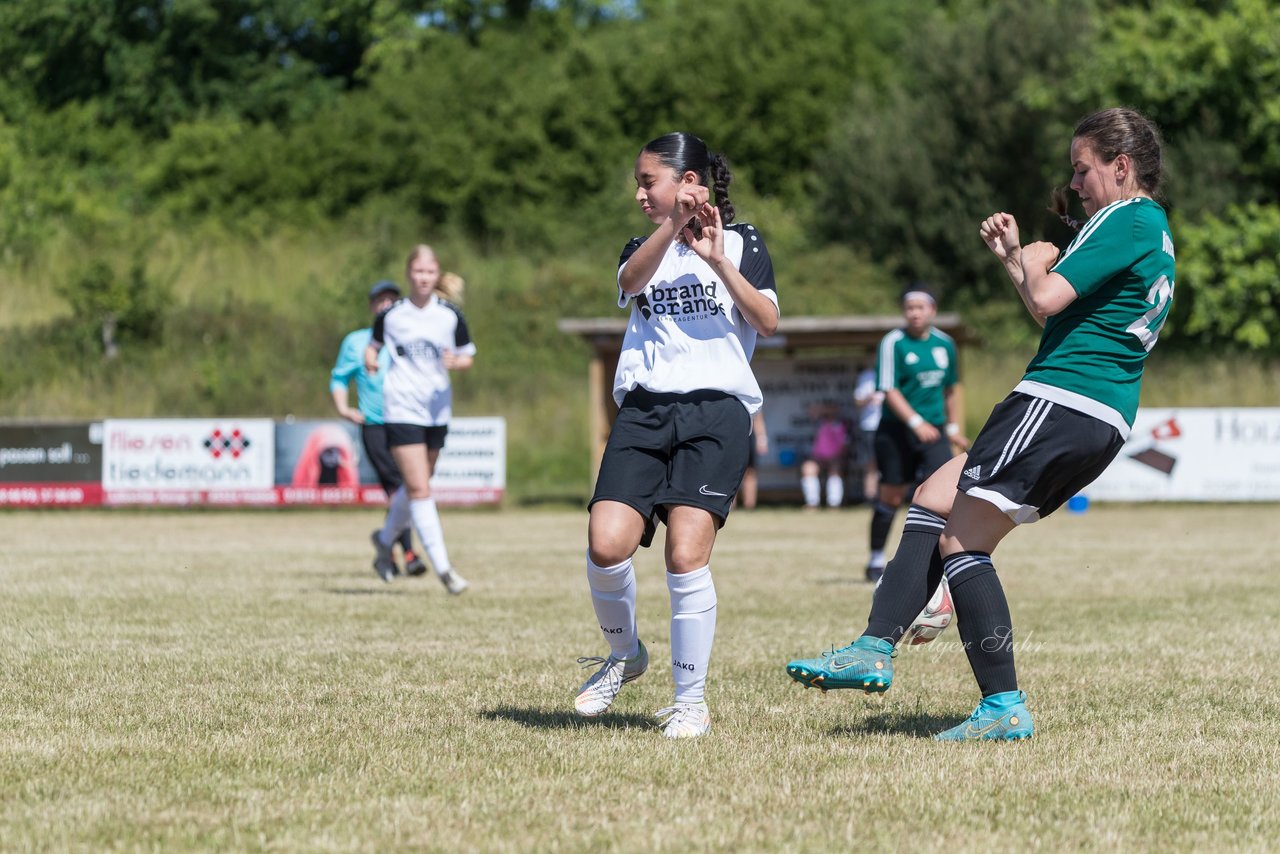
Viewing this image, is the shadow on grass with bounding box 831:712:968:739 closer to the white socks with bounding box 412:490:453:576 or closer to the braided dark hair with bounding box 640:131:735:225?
the braided dark hair with bounding box 640:131:735:225

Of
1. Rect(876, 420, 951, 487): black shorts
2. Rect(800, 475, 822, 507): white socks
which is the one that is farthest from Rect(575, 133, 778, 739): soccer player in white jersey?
Rect(800, 475, 822, 507): white socks

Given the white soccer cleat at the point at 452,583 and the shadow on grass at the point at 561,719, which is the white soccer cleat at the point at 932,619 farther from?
the white soccer cleat at the point at 452,583

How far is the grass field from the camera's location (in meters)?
3.87

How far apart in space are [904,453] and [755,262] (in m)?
6.38

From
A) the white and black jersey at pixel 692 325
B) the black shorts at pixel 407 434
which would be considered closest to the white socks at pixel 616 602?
the white and black jersey at pixel 692 325

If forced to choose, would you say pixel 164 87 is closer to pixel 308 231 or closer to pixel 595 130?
pixel 308 231

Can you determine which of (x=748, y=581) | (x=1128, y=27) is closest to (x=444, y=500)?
(x=748, y=581)

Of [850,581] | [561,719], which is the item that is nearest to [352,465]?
[850,581]

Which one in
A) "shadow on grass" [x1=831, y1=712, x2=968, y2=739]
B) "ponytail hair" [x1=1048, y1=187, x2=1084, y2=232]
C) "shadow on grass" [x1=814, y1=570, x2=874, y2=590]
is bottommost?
"shadow on grass" [x1=814, y1=570, x2=874, y2=590]

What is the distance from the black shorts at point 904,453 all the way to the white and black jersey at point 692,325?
20.2ft

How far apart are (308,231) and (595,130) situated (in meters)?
7.78

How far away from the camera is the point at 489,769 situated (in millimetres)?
4551

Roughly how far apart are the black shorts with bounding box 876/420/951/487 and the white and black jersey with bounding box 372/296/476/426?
3036 mm

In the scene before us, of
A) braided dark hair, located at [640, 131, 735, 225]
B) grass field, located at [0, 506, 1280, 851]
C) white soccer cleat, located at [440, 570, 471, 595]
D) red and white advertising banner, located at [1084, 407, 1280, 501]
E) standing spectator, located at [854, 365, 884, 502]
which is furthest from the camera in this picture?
red and white advertising banner, located at [1084, 407, 1280, 501]
